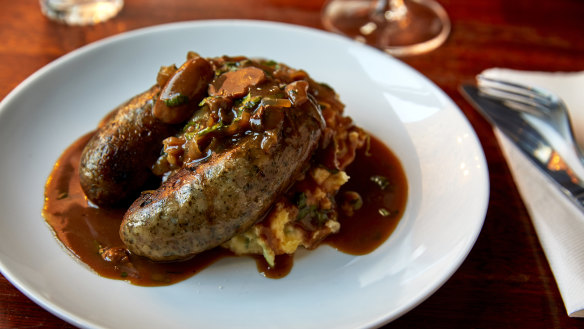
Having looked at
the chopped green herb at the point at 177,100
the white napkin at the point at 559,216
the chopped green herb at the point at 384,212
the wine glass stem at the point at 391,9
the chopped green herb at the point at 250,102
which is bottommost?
the white napkin at the point at 559,216

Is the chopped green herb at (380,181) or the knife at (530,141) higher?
the chopped green herb at (380,181)

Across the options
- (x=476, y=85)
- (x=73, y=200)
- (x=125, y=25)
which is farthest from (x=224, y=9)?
(x=73, y=200)

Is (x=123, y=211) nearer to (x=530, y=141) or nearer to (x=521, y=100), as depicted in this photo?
(x=530, y=141)

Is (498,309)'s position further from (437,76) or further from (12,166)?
(12,166)

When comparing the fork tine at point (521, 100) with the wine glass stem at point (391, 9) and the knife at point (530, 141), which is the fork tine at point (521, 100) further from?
the wine glass stem at point (391, 9)

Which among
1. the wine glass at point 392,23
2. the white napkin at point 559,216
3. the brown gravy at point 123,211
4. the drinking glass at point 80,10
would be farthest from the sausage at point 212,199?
the drinking glass at point 80,10

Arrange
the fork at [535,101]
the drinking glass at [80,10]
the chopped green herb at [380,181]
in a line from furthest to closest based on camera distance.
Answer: the drinking glass at [80,10] → the fork at [535,101] → the chopped green herb at [380,181]
